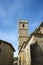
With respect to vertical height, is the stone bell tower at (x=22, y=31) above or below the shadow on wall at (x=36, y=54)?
above

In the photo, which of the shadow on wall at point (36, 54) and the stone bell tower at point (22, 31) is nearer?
the shadow on wall at point (36, 54)

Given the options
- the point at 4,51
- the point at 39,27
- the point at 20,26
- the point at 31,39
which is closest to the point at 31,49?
the point at 31,39

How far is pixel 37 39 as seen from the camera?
754 inches

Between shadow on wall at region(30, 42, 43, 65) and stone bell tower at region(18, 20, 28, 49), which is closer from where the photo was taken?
shadow on wall at region(30, 42, 43, 65)

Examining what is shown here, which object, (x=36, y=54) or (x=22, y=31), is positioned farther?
(x=22, y=31)

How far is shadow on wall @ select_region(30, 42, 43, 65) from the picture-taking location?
18.0 meters

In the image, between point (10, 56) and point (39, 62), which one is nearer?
point (39, 62)

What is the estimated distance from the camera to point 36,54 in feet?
60.0

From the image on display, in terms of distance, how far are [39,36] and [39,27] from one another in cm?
569

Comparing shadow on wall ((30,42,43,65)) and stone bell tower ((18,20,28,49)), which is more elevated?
stone bell tower ((18,20,28,49))

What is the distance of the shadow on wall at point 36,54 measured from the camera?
59.0 feet

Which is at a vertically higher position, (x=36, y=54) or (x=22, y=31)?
(x=22, y=31)

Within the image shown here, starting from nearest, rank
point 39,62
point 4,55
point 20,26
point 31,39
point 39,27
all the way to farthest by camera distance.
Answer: point 39,62
point 31,39
point 39,27
point 4,55
point 20,26

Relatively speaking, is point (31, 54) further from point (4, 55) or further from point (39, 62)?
point (4, 55)
